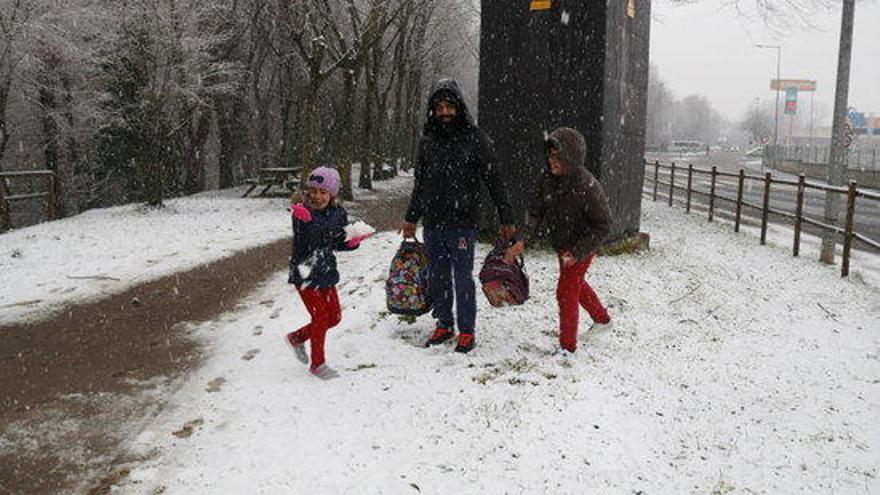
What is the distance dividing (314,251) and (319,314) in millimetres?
462

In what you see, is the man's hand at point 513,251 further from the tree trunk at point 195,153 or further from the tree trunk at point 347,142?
the tree trunk at point 195,153

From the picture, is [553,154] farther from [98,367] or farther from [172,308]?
[172,308]

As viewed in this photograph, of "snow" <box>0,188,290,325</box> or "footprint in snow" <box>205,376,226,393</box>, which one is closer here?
"footprint in snow" <box>205,376,226,393</box>

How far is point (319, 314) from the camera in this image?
490 cm

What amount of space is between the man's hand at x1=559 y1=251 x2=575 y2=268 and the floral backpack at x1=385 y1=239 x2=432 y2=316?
1052 millimetres

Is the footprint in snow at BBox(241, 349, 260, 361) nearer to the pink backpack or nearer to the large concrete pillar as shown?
the pink backpack

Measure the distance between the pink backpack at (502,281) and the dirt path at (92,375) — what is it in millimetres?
2434

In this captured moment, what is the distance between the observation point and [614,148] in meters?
9.18

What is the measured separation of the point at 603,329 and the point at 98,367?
406 centimetres

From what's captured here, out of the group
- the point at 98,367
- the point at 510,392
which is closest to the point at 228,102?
the point at 98,367

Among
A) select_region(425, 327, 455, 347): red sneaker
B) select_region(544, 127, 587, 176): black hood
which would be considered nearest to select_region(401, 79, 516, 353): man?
select_region(425, 327, 455, 347): red sneaker

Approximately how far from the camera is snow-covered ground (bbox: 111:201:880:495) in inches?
147

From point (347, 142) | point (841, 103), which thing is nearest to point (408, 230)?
point (841, 103)

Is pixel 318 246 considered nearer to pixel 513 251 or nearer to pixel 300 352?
pixel 300 352
